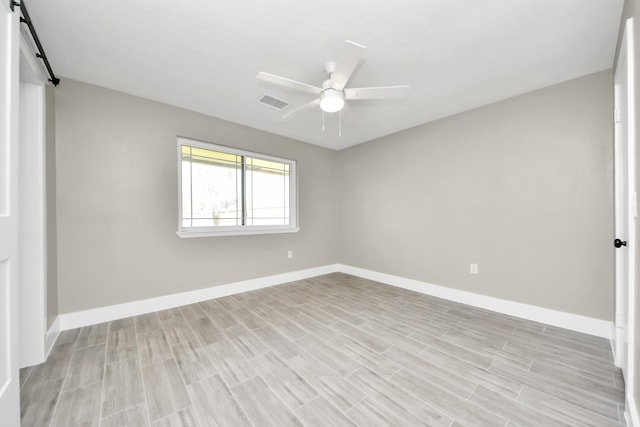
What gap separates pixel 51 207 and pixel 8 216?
4.67ft

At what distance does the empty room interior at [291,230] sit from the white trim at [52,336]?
0.02 meters

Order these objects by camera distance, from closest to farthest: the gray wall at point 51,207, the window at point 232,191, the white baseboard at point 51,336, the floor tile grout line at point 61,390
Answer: the floor tile grout line at point 61,390 → the white baseboard at point 51,336 → the gray wall at point 51,207 → the window at point 232,191

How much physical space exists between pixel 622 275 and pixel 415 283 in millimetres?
1984

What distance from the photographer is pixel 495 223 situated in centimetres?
275

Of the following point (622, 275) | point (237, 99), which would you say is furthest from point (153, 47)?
point (622, 275)

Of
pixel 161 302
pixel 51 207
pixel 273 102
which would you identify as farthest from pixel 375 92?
pixel 161 302

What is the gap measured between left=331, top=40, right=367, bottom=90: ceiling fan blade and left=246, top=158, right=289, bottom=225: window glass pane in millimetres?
2116

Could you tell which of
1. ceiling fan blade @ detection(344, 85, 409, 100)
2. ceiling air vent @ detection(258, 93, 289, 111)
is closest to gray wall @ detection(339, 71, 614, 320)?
ceiling fan blade @ detection(344, 85, 409, 100)

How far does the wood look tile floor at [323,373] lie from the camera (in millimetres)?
1317

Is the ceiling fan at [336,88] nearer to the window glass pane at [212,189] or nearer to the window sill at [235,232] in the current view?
the window glass pane at [212,189]

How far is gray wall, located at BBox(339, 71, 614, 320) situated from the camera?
2.21 metres

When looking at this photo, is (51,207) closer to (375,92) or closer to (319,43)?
(319,43)

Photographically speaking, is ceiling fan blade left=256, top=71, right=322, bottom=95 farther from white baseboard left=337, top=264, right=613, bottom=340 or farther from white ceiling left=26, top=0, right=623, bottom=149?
white baseboard left=337, top=264, right=613, bottom=340

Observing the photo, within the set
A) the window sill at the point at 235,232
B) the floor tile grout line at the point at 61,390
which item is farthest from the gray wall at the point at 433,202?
the floor tile grout line at the point at 61,390
